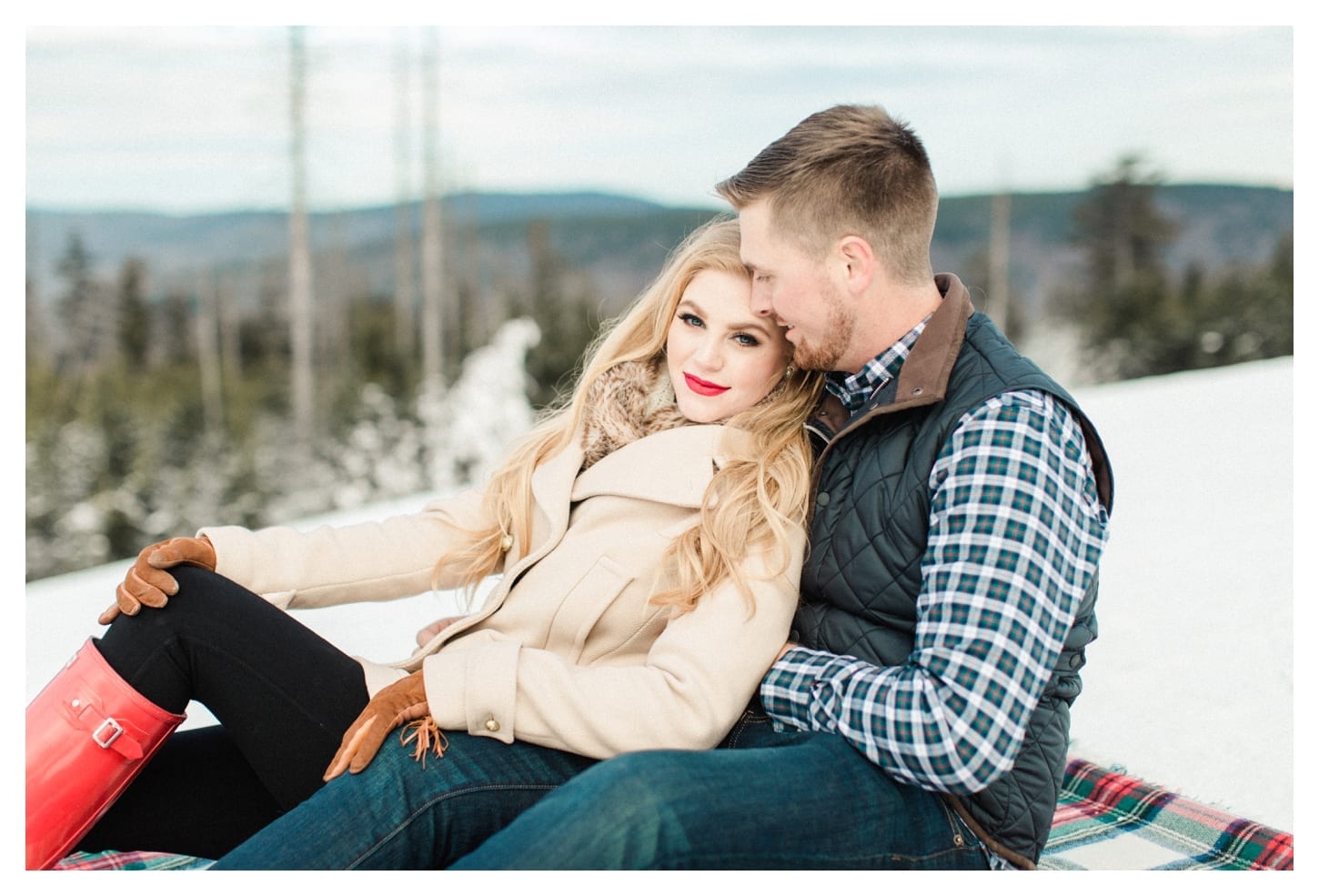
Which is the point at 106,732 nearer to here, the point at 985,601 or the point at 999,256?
the point at 985,601

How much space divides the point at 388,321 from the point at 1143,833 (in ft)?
30.3

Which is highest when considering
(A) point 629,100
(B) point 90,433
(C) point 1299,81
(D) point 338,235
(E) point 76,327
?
(A) point 629,100

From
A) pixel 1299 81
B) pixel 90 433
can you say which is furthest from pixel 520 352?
pixel 1299 81

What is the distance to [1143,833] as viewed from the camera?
2.71 meters

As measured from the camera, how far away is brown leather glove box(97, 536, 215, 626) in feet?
7.04

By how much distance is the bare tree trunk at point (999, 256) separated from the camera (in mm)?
11406

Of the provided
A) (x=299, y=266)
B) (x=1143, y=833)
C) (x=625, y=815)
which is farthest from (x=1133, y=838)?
(x=299, y=266)

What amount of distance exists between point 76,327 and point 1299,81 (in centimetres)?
997

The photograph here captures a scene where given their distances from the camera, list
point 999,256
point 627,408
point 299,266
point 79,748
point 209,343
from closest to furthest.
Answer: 1. point 79,748
2. point 627,408
3. point 299,266
4. point 209,343
5. point 999,256

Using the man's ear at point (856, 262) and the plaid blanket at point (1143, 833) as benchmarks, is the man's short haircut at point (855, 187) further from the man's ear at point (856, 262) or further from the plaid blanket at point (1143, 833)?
the plaid blanket at point (1143, 833)

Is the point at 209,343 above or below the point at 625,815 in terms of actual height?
below

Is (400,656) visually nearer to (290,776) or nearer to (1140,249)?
(290,776)

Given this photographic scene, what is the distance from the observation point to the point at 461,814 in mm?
1942

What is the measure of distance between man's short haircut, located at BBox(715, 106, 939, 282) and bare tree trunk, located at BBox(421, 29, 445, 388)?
8.48m
